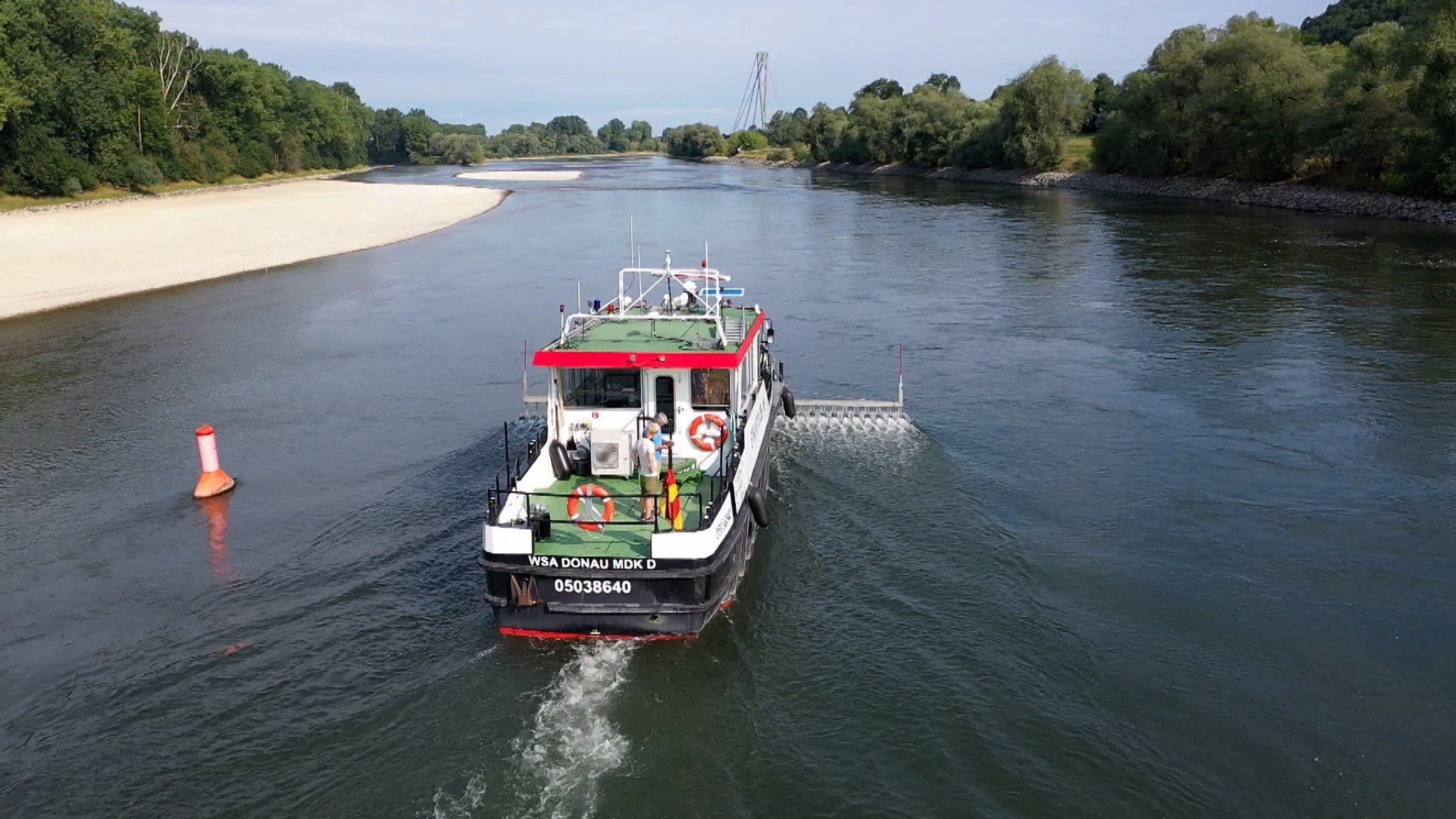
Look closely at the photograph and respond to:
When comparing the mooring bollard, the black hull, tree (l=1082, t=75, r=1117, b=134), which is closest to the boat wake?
the black hull

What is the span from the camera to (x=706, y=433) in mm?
16031

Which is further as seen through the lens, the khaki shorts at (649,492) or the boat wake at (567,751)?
the khaki shorts at (649,492)

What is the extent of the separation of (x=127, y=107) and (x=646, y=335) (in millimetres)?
81136

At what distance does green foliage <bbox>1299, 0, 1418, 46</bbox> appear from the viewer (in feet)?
393

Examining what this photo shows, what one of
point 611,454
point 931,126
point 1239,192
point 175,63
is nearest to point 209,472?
point 611,454

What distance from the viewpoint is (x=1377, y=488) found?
18.9 meters

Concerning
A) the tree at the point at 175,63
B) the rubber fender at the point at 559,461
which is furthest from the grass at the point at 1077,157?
the rubber fender at the point at 559,461

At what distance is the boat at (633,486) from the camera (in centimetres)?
1307

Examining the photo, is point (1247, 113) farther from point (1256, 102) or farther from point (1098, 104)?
point (1098, 104)

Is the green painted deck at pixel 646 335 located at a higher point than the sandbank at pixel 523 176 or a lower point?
lower

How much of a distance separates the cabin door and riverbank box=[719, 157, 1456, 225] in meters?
54.9

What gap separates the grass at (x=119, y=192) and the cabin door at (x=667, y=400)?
6532cm

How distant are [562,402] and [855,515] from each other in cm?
529

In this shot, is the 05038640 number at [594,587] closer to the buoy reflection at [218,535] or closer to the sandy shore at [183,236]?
the buoy reflection at [218,535]
